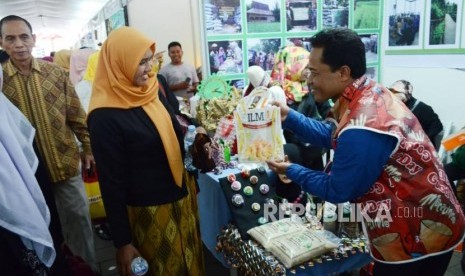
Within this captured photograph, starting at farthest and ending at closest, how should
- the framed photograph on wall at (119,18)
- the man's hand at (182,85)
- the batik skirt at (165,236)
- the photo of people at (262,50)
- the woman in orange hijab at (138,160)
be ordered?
the framed photograph on wall at (119,18)
the man's hand at (182,85)
the photo of people at (262,50)
the batik skirt at (165,236)
the woman in orange hijab at (138,160)

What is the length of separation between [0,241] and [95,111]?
505mm

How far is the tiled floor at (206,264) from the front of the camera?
7.69 ft

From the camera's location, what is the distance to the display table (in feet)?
4.28

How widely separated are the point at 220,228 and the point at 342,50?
1264mm

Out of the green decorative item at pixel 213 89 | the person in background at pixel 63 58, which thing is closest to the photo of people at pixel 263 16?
the green decorative item at pixel 213 89

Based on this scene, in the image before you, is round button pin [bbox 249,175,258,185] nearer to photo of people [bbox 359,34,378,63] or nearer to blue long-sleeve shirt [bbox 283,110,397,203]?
blue long-sleeve shirt [bbox 283,110,397,203]

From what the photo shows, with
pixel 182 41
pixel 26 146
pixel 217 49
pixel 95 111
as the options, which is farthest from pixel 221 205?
pixel 182 41

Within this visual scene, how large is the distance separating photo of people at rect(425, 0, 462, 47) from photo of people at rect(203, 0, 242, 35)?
151 centimetres

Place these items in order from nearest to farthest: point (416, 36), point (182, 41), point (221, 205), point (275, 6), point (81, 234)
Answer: point (221, 205) → point (81, 234) → point (416, 36) → point (275, 6) → point (182, 41)

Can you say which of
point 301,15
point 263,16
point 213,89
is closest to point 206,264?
point 213,89

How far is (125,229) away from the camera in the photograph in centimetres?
131

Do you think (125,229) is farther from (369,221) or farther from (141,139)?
(369,221)

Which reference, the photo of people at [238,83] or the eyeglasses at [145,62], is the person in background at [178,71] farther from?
the eyeglasses at [145,62]

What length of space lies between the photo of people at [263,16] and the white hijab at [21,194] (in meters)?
2.27
